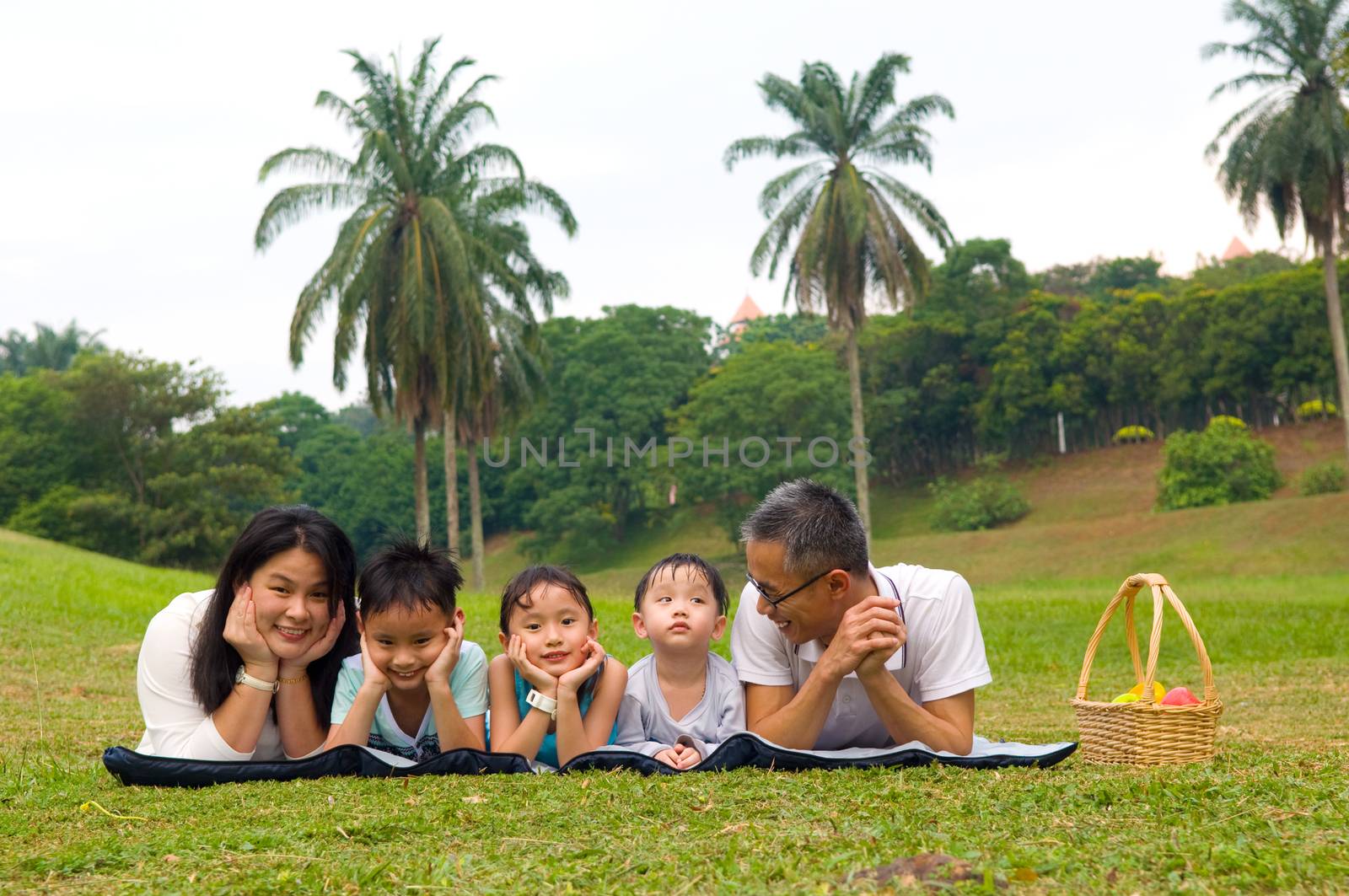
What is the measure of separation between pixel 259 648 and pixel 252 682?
6.9 inches

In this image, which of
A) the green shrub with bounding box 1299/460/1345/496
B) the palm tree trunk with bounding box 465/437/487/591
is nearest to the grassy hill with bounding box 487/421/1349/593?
the palm tree trunk with bounding box 465/437/487/591

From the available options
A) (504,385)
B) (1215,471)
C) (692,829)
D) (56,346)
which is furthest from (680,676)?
(56,346)

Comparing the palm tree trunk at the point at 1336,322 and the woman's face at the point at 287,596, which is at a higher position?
the palm tree trunk at the point at 1336,322

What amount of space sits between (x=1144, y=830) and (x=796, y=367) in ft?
149

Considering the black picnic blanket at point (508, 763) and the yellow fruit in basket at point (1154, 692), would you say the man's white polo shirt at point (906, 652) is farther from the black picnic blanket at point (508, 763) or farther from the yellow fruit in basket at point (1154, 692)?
the yellow fruit in basket at point (1154, 692)

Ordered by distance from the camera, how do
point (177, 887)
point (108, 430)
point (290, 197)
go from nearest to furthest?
1. point (177, 887)
2. point (290, 197)
3. point (108, 430)

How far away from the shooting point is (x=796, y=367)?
1902 inches

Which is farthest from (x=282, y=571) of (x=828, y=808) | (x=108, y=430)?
(x=108, y=430)

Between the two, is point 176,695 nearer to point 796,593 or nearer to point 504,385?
point 796,593

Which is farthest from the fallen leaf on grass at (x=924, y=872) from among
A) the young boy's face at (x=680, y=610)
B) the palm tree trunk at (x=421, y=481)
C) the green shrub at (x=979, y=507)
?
the green shrub at (x=979, y=507)

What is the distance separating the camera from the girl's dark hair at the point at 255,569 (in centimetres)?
448

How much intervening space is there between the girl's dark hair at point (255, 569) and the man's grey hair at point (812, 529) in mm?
1510

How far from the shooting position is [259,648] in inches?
174

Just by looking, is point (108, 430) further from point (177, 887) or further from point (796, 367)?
point (177, 887)
